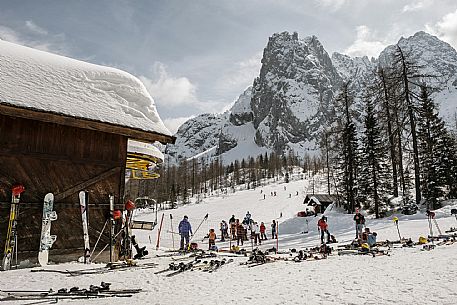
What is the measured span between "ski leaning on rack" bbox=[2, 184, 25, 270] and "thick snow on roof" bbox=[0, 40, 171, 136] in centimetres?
210

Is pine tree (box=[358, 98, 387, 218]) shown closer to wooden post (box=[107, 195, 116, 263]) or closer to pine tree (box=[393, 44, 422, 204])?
pine tree (box=[393, 44, 422, 204])

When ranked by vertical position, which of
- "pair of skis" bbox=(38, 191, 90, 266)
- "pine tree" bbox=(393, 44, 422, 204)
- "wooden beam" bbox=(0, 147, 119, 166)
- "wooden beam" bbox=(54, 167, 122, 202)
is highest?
"pine tree" bbox=(393, 44, 422, 204)

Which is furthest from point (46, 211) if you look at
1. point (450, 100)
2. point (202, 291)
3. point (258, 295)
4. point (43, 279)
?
point (450, 100)

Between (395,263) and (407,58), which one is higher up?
(407,58)

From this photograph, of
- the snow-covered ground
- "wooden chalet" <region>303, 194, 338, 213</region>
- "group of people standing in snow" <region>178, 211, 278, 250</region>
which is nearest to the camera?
the snow-covered ground

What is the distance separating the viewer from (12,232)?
8.05m

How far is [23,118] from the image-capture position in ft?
28.4

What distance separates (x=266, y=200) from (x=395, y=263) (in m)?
51.4

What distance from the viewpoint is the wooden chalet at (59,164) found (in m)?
8.24

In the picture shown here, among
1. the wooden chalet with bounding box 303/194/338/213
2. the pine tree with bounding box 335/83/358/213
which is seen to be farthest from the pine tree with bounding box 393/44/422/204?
the wooden chalet with bounding box 303/194/338/213

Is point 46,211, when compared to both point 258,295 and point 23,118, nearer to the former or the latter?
point 23,118

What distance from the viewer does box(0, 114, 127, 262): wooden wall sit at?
8.33 meters

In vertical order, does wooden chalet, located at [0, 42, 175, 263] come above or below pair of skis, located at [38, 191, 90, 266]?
above

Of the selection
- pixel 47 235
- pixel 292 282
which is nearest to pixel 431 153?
pixel 292 282
